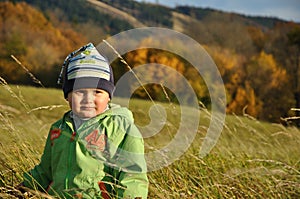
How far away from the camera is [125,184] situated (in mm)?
2611

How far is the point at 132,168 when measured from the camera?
8.79 feet

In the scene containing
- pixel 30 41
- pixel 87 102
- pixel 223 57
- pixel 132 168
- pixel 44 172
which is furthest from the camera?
pixel 223 57

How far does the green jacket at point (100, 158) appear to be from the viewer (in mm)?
2645

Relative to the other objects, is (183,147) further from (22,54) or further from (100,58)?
(22,54)

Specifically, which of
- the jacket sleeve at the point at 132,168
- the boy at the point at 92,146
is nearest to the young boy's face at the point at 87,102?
the boy at the point at 92,146

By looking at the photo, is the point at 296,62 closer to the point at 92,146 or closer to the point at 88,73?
the point at 88,73

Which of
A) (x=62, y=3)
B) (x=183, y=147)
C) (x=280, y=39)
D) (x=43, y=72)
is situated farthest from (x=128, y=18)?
(x=183, y=147)

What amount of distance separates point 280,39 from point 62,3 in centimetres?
5930

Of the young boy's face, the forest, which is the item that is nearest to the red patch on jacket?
the young boy's face

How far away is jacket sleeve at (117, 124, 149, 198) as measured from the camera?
2.61 metres

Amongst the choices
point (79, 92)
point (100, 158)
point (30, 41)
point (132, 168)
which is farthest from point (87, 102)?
point (30, 41)

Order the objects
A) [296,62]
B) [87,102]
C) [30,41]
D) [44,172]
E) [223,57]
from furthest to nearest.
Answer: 1. [296,62]
2. [223,57]
3. [30,41]
4. [44,172]
5. [87,102]

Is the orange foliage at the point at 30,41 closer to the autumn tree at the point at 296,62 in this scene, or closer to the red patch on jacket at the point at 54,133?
the autumn tree at the point at 296,62

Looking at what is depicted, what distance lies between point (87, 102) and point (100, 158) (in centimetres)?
39
